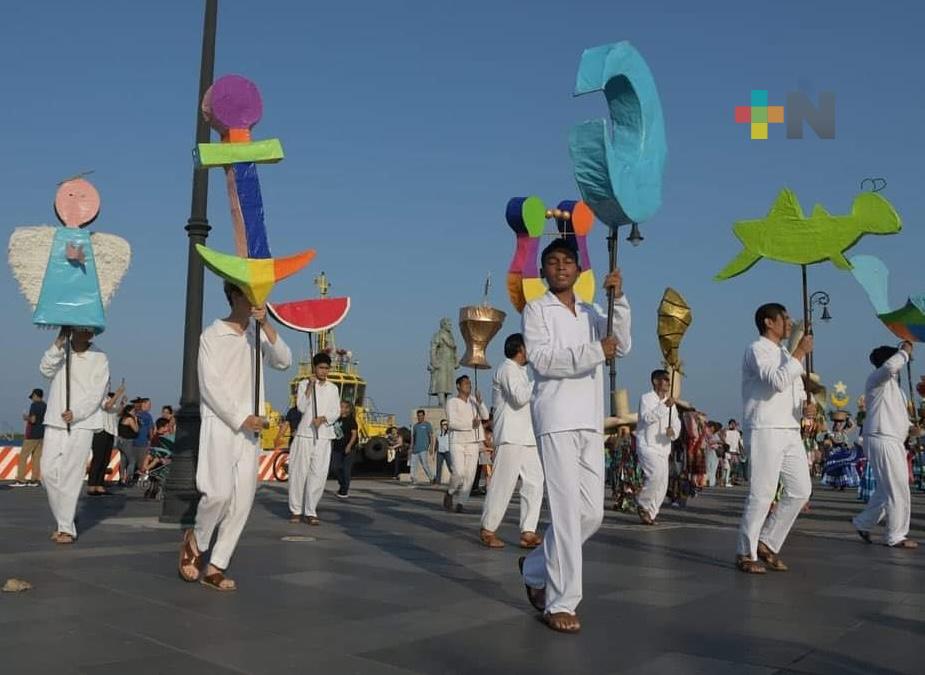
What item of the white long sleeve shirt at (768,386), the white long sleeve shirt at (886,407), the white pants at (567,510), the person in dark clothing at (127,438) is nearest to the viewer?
the white pants at (567,510)

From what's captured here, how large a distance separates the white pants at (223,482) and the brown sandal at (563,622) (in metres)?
Result: 2.10

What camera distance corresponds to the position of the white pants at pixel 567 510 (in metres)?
4.66

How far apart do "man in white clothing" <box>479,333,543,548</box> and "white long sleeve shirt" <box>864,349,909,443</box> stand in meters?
3.32

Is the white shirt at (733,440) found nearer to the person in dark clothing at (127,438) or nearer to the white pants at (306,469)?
the person in dark clothing at (127,438)

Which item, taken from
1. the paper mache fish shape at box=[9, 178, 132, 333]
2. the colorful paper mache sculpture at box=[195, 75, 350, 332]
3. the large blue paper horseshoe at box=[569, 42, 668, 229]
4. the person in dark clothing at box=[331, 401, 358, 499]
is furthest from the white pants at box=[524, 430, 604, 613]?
the person in dark clothing at box=[331, 401, 358, 499]

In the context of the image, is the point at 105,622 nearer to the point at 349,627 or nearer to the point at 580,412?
the point at 349,627

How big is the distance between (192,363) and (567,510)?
5996 millimetres

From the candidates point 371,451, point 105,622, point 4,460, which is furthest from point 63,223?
point 371,451

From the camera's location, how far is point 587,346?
15.5 ft

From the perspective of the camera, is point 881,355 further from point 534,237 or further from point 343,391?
point 343,391

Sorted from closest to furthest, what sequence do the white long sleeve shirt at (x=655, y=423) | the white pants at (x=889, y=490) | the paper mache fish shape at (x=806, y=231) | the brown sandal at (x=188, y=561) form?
the brown sandal at (x=188, y=561)
the paper mache fish shape at (x=806, y=231)
the white pants at (x=889, y=490)
the white long sleeve shirt at (x=655, y=423)

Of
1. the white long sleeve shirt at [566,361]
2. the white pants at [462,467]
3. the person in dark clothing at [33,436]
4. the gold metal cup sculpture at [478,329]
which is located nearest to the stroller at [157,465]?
the person in dark clothing at [33,436]

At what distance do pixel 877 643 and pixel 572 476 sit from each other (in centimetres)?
163

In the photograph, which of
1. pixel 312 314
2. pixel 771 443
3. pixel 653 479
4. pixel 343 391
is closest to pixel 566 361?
pixel 771 443
